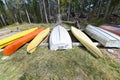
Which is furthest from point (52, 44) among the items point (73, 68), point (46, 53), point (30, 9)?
point (30, 9)

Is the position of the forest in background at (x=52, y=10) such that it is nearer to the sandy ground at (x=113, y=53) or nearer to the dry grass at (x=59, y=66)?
the sandy ground at (x=113, y=53)

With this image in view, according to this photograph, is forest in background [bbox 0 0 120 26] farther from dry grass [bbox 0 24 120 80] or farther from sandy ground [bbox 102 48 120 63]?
dry grass [bbox 0 24 120 80]

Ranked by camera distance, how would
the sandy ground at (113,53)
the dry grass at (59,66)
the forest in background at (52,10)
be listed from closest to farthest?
1. the dry grass at (59,66)
2. the sandy ground at (113,53)
3. the forest in background at (52,10)

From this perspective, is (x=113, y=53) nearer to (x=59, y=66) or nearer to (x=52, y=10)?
(x=59, y=66)

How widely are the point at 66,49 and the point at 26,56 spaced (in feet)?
3.89

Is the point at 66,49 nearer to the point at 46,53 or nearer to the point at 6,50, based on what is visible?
the point at 46,53

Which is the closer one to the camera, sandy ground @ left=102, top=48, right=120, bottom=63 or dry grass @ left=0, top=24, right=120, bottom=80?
dry grass @ left=0, top=24, right=120, bottom=80

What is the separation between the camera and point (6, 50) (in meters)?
3.03

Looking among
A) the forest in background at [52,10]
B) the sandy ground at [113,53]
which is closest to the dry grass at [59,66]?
the sandy ground at [113,53]

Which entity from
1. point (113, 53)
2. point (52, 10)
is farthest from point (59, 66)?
point (52, 10)

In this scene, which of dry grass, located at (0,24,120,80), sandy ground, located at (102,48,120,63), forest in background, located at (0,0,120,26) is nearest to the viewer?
dry grass, located at (0,24,120,80)

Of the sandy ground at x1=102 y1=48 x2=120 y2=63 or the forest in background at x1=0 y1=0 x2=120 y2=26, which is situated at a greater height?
the forest in background at x1=0 y1=0 x2=120 y2=26

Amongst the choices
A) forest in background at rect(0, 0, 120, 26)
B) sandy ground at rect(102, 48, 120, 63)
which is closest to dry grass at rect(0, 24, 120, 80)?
sandy ground at rect(102, 48, 120, 63)

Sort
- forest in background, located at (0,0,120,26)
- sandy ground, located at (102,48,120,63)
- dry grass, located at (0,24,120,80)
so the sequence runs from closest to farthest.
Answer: dry grass, located at (0,24,120,80), sandy ground, located at (102,48,120,63), forest in background, located at (0,0,120,26)
